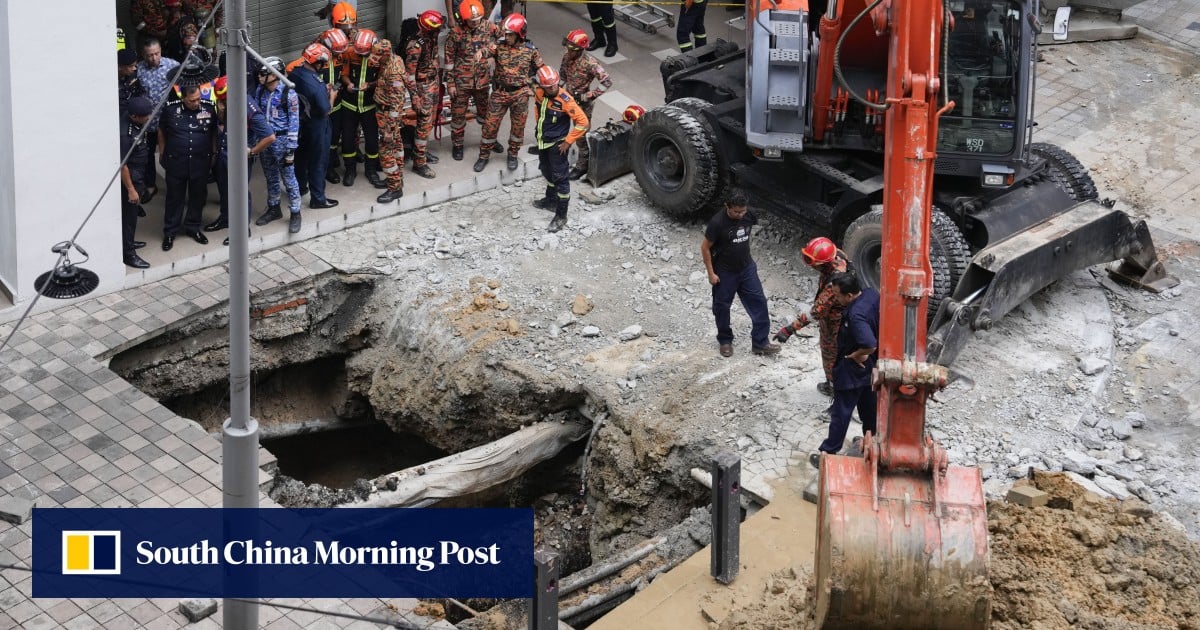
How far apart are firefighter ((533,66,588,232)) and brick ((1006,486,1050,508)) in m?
5.45

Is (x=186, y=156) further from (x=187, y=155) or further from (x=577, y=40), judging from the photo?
(x=577, y=40)

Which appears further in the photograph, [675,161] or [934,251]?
[675,161]

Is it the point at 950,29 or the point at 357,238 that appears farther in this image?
the point at 357,238

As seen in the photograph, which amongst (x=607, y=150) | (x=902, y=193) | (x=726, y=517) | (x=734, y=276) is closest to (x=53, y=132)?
(x=607, y=150)

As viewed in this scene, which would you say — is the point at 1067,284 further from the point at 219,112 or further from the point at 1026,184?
the point at 219,112

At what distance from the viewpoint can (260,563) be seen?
9031 millimetres

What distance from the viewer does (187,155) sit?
486 inches

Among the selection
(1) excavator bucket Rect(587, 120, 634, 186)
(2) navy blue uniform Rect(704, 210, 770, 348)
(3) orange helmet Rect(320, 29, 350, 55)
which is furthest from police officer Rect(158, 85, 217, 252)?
(2) navy blue uniform Rect(704, 210, 770, 348)

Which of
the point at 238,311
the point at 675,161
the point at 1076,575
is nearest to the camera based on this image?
the point at 238,311

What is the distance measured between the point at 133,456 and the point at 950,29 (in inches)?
270

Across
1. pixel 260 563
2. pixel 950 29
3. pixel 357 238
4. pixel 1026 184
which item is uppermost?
pixel 950 29

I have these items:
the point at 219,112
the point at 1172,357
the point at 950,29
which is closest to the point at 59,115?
the point at 219,112

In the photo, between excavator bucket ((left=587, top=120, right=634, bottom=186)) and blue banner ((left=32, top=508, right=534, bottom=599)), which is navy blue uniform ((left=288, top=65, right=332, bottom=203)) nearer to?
excavator bucket ((left=587, top=120, right=634, bottom=186))

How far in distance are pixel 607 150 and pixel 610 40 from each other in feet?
11.9
